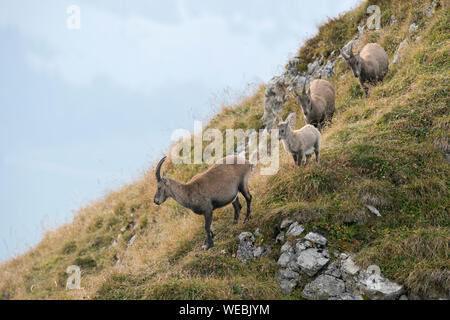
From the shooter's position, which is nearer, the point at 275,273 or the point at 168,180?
the point at 275,273

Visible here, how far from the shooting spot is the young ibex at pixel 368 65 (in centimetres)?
1471

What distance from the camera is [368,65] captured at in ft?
49.1

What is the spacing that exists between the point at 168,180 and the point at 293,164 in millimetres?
3398

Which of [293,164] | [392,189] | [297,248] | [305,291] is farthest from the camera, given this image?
[293,164]

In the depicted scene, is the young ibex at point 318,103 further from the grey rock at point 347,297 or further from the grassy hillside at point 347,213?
the grey rock at point 347,297

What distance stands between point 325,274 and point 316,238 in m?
0.77

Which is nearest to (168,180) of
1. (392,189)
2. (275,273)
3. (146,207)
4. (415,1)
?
(275,273)

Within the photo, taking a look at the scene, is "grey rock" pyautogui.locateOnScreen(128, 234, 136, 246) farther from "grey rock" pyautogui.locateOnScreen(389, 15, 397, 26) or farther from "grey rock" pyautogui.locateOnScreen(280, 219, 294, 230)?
"grey rock" pyautogui.locateOnScreen(389, 15, 397, 26)

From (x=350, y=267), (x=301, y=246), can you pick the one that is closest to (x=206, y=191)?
(x=301, y=246)

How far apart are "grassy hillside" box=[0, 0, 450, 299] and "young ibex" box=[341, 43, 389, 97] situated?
1.17ft

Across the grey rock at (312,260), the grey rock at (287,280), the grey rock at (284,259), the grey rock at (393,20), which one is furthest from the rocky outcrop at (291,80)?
the grey rock at (287,280)
